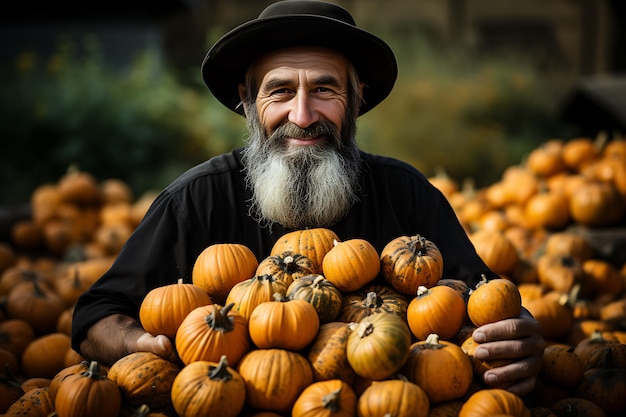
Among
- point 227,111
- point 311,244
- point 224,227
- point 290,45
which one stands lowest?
point 311,244

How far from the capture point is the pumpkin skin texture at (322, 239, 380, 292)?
95.8 inches

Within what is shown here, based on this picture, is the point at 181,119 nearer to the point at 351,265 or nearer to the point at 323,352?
the point at 351,265

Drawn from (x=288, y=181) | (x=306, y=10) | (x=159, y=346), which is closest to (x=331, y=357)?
(x=159, y=346)

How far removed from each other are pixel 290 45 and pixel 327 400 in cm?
195

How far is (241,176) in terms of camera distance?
3.55m

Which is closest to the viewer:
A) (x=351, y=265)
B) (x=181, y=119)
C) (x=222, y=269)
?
(x=351, y=265)

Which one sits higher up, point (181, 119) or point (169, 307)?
point (181, 119)

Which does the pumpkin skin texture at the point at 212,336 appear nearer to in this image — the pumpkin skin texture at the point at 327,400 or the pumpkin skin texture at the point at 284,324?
the pumpkin skin texture at the point at 284,324

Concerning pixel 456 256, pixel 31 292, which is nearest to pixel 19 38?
pixel 31 292

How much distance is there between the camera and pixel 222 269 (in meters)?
2.58

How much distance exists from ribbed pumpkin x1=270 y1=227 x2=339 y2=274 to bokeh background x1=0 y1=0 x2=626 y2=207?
619 centimetres

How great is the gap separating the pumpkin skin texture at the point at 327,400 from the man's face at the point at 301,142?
133 centimetres

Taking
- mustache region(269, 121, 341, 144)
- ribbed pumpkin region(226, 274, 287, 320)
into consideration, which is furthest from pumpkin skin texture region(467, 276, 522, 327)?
mustache region(269, 121, 341, 144)

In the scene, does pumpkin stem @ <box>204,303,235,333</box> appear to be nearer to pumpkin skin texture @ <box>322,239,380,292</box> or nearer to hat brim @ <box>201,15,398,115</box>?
pumpkin skin texture @ <box>322,239,380,292</box>
